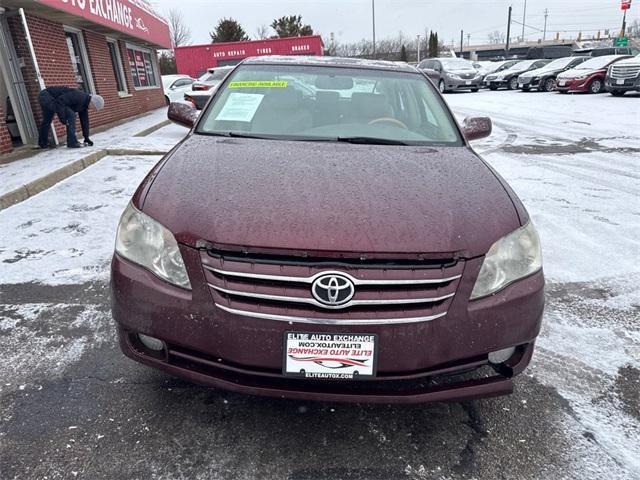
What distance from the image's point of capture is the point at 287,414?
1.96 metres

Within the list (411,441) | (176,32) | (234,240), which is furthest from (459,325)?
(176,32)

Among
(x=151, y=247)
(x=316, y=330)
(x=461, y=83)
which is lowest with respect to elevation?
(x=461, y=83)

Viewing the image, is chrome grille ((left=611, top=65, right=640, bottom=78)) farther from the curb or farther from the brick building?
the curb

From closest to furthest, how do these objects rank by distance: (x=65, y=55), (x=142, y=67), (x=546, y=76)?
1. (x=65, y=55)
2. (x=142, y=67)
3. (x=546, y=76)

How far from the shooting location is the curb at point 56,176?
193 inches

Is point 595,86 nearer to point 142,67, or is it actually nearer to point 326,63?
point 142,67

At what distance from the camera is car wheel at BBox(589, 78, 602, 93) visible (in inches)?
687

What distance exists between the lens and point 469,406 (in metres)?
2.05

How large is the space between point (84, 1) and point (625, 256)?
929cm

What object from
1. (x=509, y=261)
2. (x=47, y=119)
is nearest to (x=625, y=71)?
(x=47, y=119)

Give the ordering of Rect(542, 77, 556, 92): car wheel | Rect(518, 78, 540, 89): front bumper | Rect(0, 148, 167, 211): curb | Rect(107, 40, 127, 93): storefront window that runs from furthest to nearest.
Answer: Rect(518, 78, 540, 89): front bumper, Rect(542, 77, 556, 92): car wheel, Rect(107, 40, 127, 93): storefront window, Rect(0, 148, 167, 211): curb

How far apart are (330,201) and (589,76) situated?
64.3 ft

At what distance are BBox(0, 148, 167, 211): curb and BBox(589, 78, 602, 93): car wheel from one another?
17178 millimetres

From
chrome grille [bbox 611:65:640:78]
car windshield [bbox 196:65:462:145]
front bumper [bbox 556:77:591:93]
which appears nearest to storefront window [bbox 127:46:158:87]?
car windshield [bbox 196:65:462:145]
